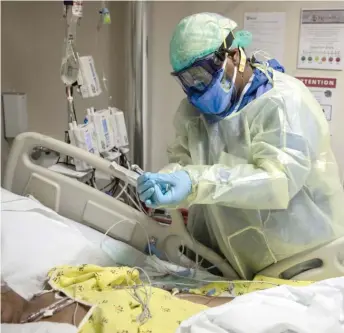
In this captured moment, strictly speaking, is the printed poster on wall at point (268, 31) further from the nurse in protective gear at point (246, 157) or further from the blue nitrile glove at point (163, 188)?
the blue nitrile glove at point (163, 188)

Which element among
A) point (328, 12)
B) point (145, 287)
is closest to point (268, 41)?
point (328, 12)

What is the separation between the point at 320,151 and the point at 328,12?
86cm

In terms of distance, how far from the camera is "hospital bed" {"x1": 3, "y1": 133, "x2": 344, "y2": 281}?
1817 millimetres

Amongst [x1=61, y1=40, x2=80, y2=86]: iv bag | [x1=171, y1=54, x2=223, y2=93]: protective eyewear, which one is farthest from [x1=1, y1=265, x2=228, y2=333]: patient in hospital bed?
[x1=61, y1=40, x2=80, y2=86]: iv bag

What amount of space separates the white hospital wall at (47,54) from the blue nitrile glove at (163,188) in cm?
128

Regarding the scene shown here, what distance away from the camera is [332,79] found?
7.61 ft

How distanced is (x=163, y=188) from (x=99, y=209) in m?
0.46

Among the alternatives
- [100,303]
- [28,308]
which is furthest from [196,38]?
[28,308]

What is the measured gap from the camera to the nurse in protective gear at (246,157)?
155cm

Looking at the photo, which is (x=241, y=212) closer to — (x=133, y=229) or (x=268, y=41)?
(x=133, y=229)

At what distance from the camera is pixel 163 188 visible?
5.07 ft

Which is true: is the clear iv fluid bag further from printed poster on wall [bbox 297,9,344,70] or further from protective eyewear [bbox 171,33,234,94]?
printed poster on wall [bbox 297,9,344,70]

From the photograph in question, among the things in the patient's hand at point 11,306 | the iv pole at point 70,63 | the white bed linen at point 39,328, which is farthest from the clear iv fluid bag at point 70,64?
the white bed linen at point 39,328

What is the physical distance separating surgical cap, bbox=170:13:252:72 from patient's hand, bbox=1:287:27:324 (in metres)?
0.85
